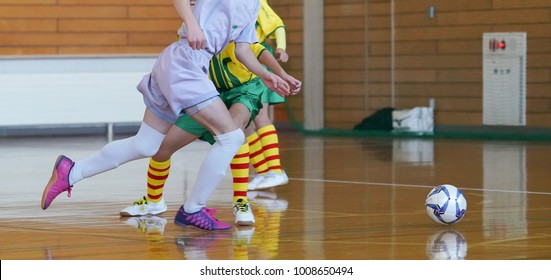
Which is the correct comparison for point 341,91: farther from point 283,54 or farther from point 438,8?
point 283,54

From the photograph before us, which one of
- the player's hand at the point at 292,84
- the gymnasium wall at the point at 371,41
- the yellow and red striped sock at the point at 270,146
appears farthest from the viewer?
the gymnasium wall at the point at 371,41

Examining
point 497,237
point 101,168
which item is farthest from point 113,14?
point 497,237

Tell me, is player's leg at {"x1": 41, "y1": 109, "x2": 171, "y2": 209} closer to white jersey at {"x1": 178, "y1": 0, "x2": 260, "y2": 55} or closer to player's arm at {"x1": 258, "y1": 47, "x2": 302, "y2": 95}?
white jersey at {"x1": 178, "y1": 0, "x2": 260, "y2": 55}

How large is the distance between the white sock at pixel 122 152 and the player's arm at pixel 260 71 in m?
0.59

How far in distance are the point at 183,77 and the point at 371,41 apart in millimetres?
10059

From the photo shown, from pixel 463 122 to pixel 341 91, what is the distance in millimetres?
2058

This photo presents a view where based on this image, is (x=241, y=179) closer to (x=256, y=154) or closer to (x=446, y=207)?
(x=446, y=207)

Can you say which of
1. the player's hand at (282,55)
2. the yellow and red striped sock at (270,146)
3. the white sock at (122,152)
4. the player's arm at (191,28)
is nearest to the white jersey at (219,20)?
the player's arm at (191,28)

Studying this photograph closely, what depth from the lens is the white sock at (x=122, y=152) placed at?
6145 mm

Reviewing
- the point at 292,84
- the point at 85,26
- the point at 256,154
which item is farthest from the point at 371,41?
the point at 292,84

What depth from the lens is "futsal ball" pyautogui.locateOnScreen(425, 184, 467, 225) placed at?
6.00 meters

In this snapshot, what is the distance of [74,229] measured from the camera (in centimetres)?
598

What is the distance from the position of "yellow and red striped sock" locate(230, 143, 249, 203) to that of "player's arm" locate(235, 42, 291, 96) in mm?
643

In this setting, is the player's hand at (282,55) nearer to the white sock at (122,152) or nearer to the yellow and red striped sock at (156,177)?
the yellow and red striped sock at (156,177)
